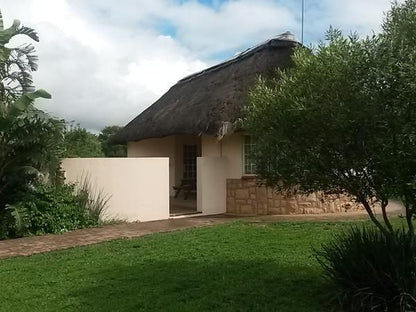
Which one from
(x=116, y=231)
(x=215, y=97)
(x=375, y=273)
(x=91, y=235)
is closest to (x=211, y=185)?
(x=215, y=97)

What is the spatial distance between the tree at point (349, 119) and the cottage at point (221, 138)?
261 inches

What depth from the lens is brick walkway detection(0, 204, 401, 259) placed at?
1016cm

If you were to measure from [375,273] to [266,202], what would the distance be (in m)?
8.70

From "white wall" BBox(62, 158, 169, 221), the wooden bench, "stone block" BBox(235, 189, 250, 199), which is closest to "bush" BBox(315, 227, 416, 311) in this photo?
"white wall" BBox(62, 158, 169, 221)

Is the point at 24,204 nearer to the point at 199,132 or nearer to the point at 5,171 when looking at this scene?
the point at 5,171

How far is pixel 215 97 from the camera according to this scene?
16219 millimetres

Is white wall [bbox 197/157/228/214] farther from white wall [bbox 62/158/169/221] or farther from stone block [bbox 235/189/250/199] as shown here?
white wall [bbox 62/158/169/221]

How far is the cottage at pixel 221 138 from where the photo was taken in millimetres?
14477

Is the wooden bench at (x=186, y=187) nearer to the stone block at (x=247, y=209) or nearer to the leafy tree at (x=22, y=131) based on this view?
the stone block at (x=247, y=209)

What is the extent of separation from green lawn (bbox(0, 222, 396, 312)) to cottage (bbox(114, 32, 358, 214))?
3.83 meters

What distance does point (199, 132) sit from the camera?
603 inches

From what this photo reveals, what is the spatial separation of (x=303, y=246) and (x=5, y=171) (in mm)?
7315

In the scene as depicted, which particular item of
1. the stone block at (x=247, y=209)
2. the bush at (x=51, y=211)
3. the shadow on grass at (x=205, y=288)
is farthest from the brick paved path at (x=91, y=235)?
the shadow on grass at (x=205, y=288)

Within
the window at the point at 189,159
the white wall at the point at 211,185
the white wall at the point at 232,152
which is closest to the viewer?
the white wall at the point at 211,185
